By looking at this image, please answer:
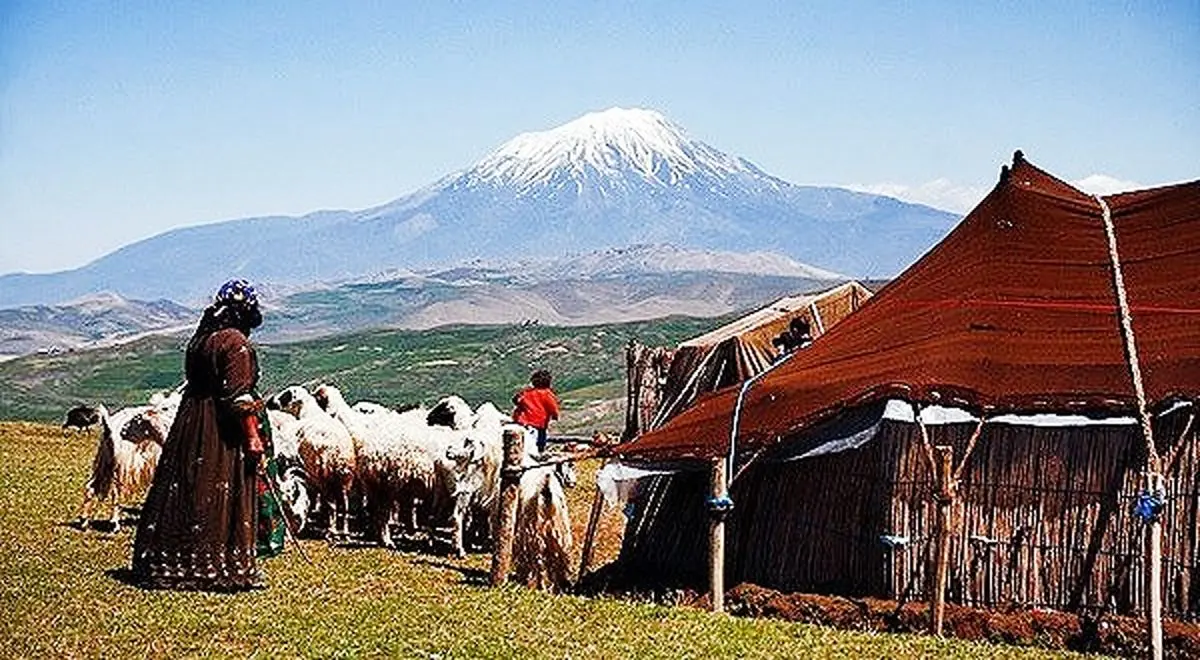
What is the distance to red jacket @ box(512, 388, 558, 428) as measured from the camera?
1834 centimetres

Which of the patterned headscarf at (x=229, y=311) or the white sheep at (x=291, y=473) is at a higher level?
the patterned headscarf at (x=229, y=311)

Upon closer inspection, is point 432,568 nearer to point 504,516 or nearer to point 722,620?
point 504,516

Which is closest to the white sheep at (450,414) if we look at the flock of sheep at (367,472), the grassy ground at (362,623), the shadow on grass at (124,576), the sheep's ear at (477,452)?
the flock of sheep at (367,472)

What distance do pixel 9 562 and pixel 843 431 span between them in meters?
6.78

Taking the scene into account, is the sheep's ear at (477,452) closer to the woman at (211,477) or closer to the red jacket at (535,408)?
the red jacket at (535,408)

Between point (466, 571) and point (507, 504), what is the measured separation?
1584mm

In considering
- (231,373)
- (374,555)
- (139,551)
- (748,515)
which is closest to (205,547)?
(139,551)

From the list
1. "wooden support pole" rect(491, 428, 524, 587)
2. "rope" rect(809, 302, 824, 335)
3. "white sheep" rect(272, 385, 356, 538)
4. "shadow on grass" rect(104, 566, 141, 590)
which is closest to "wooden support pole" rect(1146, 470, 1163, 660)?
"wooden support pole" rect(491, 428, 524, 587)

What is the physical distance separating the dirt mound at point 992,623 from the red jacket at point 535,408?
7059 millimetres

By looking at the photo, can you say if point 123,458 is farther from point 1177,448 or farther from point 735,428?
point 1177,448

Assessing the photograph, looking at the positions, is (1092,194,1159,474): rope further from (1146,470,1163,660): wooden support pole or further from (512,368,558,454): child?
(512,368,558,454): child

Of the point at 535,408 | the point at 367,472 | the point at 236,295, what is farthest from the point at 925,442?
the point at 535,408

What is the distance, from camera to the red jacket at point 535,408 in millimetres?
18344

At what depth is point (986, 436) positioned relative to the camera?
11203 mm
